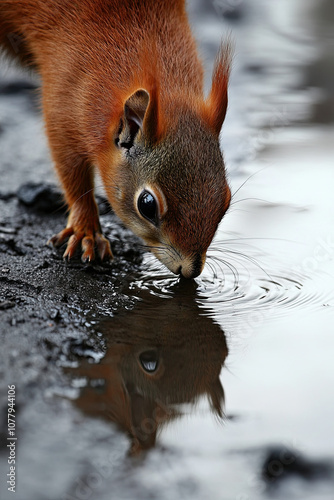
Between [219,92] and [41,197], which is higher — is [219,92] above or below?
above

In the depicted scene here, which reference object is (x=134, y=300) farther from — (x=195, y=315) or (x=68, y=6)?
(x=68, y=6)

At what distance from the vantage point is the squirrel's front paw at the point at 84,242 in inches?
147

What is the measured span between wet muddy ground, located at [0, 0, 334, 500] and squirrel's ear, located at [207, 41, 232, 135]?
0.76 m

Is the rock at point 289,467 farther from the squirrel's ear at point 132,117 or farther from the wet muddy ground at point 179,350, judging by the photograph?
the squirrel's ear at point 132,117

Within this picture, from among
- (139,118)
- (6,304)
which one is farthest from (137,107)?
(6,304)

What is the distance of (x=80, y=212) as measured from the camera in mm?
3969

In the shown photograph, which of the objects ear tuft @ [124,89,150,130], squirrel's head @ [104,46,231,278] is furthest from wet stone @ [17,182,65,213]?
ear tuft @ [124,89,150,130]

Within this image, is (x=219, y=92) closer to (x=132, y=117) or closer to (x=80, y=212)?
(x=132, y=117)

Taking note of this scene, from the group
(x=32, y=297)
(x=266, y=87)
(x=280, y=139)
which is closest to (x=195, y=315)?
(x=32, y=297)

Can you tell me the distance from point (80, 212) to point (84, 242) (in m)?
0.25

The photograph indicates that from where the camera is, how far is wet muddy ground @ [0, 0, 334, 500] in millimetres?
2107

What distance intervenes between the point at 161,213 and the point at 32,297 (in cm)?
73

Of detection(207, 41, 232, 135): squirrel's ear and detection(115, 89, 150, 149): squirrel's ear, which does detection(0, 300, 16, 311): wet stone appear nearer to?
detection(115, 89, 150, 149): squirrel's ear

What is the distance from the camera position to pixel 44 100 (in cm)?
383
